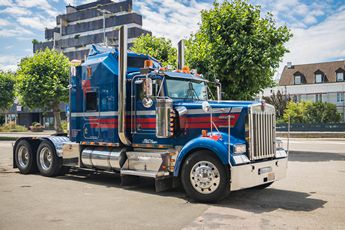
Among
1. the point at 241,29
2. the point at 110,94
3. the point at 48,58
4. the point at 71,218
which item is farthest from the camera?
the point at 48,58

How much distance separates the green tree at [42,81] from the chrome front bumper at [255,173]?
1009 inches

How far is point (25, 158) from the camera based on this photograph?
1243 centimetres

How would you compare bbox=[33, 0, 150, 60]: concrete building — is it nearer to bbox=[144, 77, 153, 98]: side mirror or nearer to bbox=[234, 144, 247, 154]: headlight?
bbox=[144, 77, 153, 98]: side mirror

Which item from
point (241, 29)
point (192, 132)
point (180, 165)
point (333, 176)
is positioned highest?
point (241, 29)

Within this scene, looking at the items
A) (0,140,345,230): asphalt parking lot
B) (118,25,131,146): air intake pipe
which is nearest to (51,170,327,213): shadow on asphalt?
(0,140,345,230): asphalt parking lot

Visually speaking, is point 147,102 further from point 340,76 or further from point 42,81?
point 340,76

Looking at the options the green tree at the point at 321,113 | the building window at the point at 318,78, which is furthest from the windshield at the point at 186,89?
the building window at the point at 318,78

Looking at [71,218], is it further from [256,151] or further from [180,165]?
[256,151]

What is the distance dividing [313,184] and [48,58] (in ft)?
93.4

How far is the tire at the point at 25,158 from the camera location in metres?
12.0

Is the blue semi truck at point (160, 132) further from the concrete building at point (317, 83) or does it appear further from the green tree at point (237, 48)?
the concrete building at point (317, 83)

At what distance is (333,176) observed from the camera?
11516 mm

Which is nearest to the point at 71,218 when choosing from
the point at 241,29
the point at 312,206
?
the point at 312,206

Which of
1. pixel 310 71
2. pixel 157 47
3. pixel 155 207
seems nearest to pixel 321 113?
pixel 310 71
